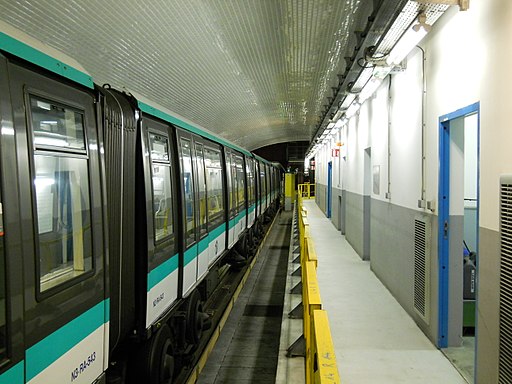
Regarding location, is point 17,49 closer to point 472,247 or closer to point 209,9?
point 209,9

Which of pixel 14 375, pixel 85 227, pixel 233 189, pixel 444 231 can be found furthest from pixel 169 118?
pixel 233 189

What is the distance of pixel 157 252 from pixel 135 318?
561 millimetres

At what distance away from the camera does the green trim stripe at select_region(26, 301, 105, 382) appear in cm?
191

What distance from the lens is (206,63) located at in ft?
26.9

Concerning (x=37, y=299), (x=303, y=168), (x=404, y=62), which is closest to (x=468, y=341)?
(x=404, y=62)

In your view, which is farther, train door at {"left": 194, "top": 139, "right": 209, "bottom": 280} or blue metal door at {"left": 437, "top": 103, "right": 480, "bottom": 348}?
train door at {"left": 194, "top": 139, "right": 209, "bottom": 280}

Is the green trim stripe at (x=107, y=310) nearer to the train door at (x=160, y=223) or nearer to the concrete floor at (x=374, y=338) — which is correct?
the train door at (x=160, y=223)

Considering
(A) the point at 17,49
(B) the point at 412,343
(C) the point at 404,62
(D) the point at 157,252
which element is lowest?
(B) the point at 412,343

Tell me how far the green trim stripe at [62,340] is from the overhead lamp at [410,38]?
3.57m

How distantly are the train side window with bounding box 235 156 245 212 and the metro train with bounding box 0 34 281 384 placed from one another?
4.50 m

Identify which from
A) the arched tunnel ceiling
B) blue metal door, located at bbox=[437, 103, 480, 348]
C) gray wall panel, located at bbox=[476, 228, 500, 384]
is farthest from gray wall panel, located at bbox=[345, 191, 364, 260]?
gray wall panel, located at bbox=[476, 228, 500, 384]

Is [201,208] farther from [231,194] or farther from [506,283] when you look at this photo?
[506,283]

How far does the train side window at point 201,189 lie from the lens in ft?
17.1

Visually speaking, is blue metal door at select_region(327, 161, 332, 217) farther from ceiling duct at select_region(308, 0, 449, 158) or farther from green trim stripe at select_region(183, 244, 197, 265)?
green trim stripe at select_region(183, 244, 197, 265)
